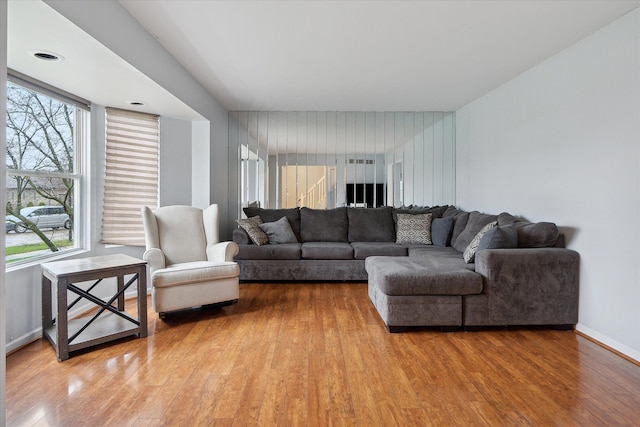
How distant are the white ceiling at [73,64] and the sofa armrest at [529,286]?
11.1 feet

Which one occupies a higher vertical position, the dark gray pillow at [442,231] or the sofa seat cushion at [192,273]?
the dark gray pillow at [442,231]

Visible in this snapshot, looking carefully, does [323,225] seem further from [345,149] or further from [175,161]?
[175,161]

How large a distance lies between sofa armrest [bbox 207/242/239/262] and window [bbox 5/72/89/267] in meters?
1.32

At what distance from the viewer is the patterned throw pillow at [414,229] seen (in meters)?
5.09

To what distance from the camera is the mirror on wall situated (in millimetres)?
6105

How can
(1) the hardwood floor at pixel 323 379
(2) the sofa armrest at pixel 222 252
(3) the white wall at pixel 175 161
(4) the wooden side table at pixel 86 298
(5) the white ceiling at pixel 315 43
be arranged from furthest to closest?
1. (3) the white wall at pixel 175 161
2. (2) the sofa armrest at pixel 222 252
3. (5) the white ceiling at pixel 315 43
4. (4) the wooden side table at pixel 86 298
5. (1) the hardwood floor at pixel 323 379

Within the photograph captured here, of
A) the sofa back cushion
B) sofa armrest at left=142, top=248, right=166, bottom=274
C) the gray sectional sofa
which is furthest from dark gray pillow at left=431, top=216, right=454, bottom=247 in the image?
sofa armrest at left=142, top=248, right=166, bottom=274

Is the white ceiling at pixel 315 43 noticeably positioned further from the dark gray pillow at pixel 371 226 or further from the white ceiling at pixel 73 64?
the dark gray pillow at pixel 371 226

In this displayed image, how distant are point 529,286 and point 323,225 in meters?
3.00

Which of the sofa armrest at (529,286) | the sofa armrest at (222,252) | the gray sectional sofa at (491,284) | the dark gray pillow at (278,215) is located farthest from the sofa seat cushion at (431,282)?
the dark gray pillow at (278,215)

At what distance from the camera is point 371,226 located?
546 cm

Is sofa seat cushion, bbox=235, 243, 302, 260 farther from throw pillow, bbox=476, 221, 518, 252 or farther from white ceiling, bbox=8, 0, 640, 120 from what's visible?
throw pillow, bbox=476, 221, 518, 252

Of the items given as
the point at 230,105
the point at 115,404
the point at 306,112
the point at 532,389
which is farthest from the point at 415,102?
the point at 115,404

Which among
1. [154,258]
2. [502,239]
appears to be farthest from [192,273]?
[502,239]
